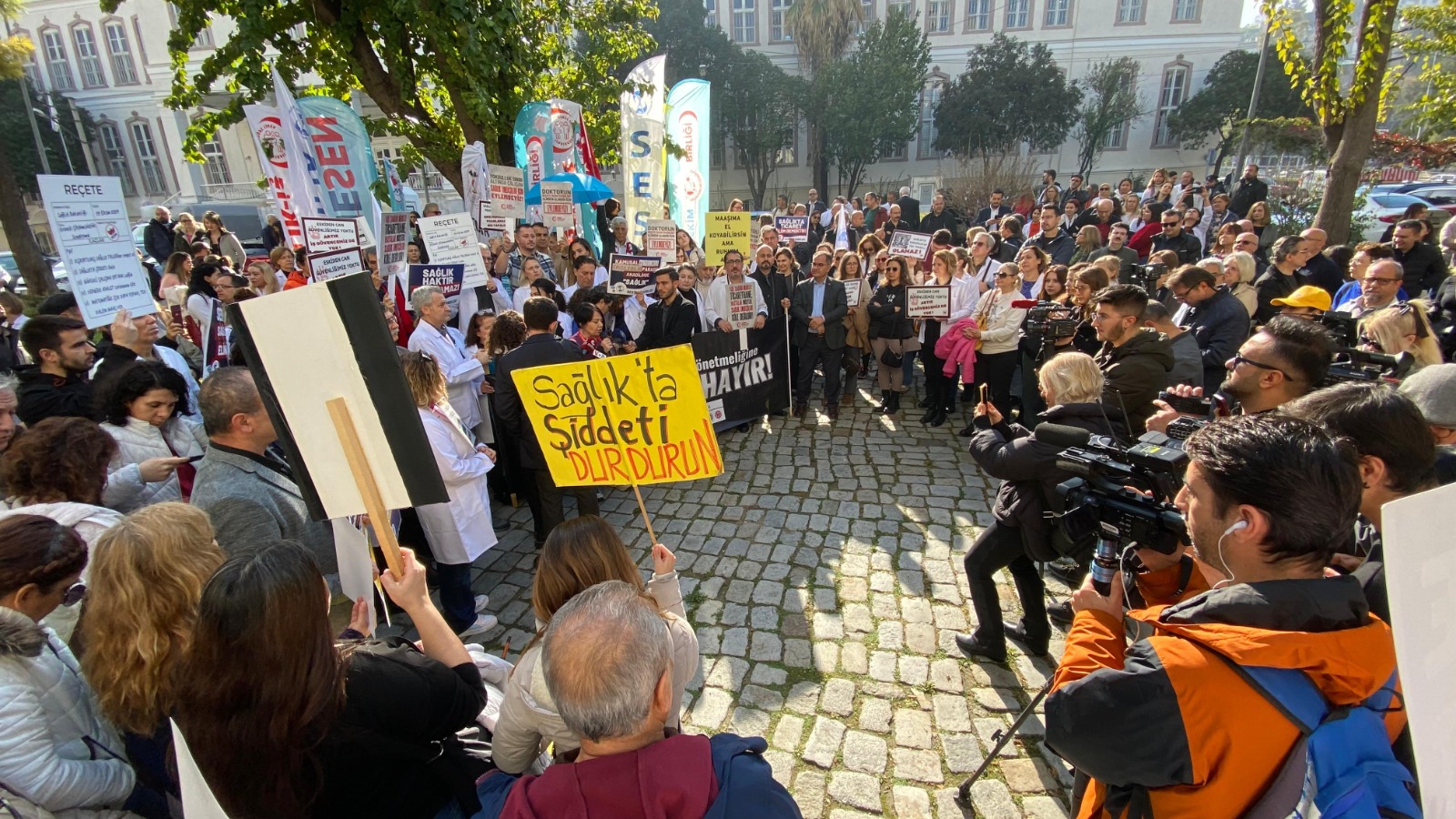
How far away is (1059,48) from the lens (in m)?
34.8

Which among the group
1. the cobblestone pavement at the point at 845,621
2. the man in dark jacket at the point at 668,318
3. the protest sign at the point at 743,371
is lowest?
the cobblestone pavement at the point at 845,621

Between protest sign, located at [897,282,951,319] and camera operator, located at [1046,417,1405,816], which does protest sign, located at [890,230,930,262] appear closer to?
protest sign, located at [897,282,951,319]

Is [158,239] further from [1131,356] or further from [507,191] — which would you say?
[1131,356]

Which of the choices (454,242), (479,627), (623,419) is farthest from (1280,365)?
(454,242)

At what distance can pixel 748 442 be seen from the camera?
282 inches

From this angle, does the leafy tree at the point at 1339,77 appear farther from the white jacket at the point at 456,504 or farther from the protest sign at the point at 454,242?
the white jacket at the point at 456,504

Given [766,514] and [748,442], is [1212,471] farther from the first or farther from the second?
[748,442]

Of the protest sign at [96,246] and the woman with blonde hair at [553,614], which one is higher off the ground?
the protest sign at [96,246]

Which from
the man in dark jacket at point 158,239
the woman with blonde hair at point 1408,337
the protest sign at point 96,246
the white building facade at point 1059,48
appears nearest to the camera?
the woman with blonde hair at point 1408,337

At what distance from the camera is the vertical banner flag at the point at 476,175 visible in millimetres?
8898

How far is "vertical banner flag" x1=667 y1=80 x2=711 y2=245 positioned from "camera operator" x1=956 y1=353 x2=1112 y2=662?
27.3ft

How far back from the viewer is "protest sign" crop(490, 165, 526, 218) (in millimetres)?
8906

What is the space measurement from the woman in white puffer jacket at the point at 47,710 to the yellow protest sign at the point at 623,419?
1.54m

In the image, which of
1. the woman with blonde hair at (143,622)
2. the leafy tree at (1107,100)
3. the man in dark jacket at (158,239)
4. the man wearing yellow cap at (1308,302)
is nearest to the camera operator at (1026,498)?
the man wearing yellow cap at (1308,302)
